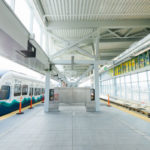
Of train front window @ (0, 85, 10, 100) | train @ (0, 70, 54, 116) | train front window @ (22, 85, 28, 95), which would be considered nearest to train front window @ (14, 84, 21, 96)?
train @ (0, 70, 54, 116)

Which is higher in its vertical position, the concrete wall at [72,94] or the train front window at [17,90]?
the train front window at [17,90]

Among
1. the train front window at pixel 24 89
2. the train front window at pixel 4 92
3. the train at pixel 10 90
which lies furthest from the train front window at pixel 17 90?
the train front window at pixel 4 92

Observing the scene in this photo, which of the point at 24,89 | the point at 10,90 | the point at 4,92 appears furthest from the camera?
the point at 24,89

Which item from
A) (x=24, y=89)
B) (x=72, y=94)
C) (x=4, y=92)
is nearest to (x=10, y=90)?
(x=4, y=92)

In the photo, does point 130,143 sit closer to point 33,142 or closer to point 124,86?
point 33,142

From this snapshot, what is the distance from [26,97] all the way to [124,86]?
11.0m

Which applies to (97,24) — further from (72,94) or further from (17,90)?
(17,90)

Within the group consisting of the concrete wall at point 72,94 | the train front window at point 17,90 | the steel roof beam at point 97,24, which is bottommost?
the concrete wall at point 72,94

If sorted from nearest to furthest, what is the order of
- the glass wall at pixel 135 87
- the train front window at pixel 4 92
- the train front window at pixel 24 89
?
the train front window at pixel 4 92
the train front window at pixel 24 89
the glass wall at pixel 135 87

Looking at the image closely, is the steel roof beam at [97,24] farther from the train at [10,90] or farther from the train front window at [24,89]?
the train front window at [24,89]

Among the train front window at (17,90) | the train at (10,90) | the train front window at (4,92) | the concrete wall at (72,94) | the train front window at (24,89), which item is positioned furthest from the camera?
the concrete wall at (72,94)

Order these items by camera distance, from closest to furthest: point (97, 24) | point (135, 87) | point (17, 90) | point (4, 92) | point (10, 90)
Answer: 1. point (4, 92)
2. point (10, 90)
3. point (97, 24)
4. point (17, 90)
5. point (135, 87)

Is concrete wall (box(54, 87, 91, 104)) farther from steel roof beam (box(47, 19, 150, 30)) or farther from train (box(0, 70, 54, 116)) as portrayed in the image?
steel roof beam (box(47, 19, 150, 30))

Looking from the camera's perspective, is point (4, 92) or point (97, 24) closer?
point (4, 92)
